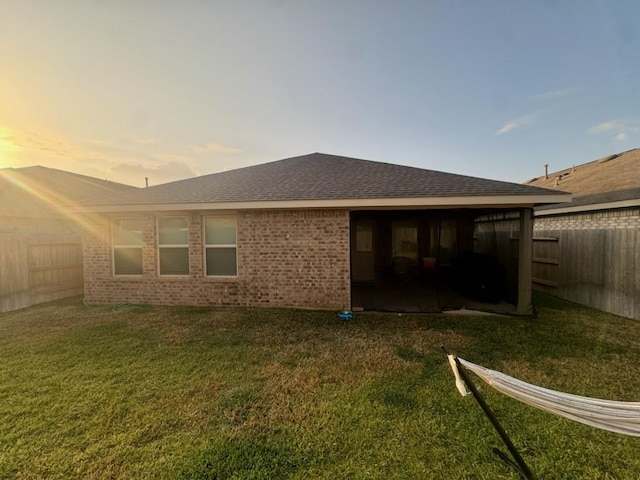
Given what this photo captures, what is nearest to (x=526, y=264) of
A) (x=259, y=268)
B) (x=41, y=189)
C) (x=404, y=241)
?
(x=404, y=241)

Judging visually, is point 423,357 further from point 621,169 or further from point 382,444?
point 621,169

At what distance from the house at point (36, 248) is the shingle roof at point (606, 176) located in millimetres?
14681

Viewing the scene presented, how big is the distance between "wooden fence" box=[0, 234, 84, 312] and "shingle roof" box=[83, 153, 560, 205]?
2.08 meters

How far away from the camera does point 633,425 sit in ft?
6.16

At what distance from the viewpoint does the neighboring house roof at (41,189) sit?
30.1 ft

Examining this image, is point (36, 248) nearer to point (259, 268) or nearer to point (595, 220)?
point (259, 268)

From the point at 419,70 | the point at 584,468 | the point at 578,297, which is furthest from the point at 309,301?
the point at 419,70

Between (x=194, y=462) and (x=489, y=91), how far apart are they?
37.8 feet

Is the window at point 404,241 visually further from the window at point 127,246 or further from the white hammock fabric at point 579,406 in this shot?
the white hammock fabric at point 579,406

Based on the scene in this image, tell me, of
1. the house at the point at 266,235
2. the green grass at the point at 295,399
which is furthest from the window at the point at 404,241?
the green grass at the point at 295,399

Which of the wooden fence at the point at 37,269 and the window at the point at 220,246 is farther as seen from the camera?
the window at the point at 220,246

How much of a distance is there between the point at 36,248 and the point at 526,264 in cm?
1263

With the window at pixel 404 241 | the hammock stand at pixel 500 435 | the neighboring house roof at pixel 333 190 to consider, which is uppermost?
the neighboring house roof at pixel 333 190

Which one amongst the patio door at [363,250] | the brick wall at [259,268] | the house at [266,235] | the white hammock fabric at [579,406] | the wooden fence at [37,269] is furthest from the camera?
the patio door at [363,250]
